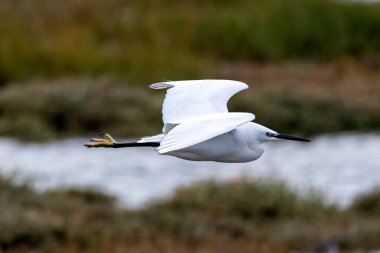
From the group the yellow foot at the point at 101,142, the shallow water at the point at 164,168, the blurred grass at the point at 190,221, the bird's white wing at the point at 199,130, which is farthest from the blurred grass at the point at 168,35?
the bird's white wing at the point at 199,130

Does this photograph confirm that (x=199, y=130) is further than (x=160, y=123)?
No

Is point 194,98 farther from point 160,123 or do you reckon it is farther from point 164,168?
point 160,123

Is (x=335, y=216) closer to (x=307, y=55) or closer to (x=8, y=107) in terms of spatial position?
(x=8, y=107)

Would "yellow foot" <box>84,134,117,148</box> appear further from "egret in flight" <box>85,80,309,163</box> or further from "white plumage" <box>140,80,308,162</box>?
"white plumage" <box>140,80,308,162</box>

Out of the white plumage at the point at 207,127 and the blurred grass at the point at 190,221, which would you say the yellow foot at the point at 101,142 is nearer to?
the white plumage at the point at 207,127

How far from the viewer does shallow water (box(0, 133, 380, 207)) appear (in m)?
10.3

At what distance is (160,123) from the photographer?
12695 mm

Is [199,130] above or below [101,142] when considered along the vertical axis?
above

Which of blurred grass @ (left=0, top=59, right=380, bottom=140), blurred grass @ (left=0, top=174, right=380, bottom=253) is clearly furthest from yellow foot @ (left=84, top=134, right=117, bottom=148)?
blurred grass @ (left=0, top=59, right=380, bottom=140)

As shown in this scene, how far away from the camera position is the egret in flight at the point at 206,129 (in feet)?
13.3

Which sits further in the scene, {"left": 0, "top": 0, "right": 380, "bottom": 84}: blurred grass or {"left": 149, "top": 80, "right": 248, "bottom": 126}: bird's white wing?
{"left": 0, "top": 0, "right": 380, "bottom": 84}: blurred grass

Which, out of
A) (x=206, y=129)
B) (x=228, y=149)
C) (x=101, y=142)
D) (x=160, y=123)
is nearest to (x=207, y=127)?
(x=206, y=129)

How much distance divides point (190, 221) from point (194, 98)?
3637mm

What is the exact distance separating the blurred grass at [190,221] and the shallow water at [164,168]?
0.68 meters
